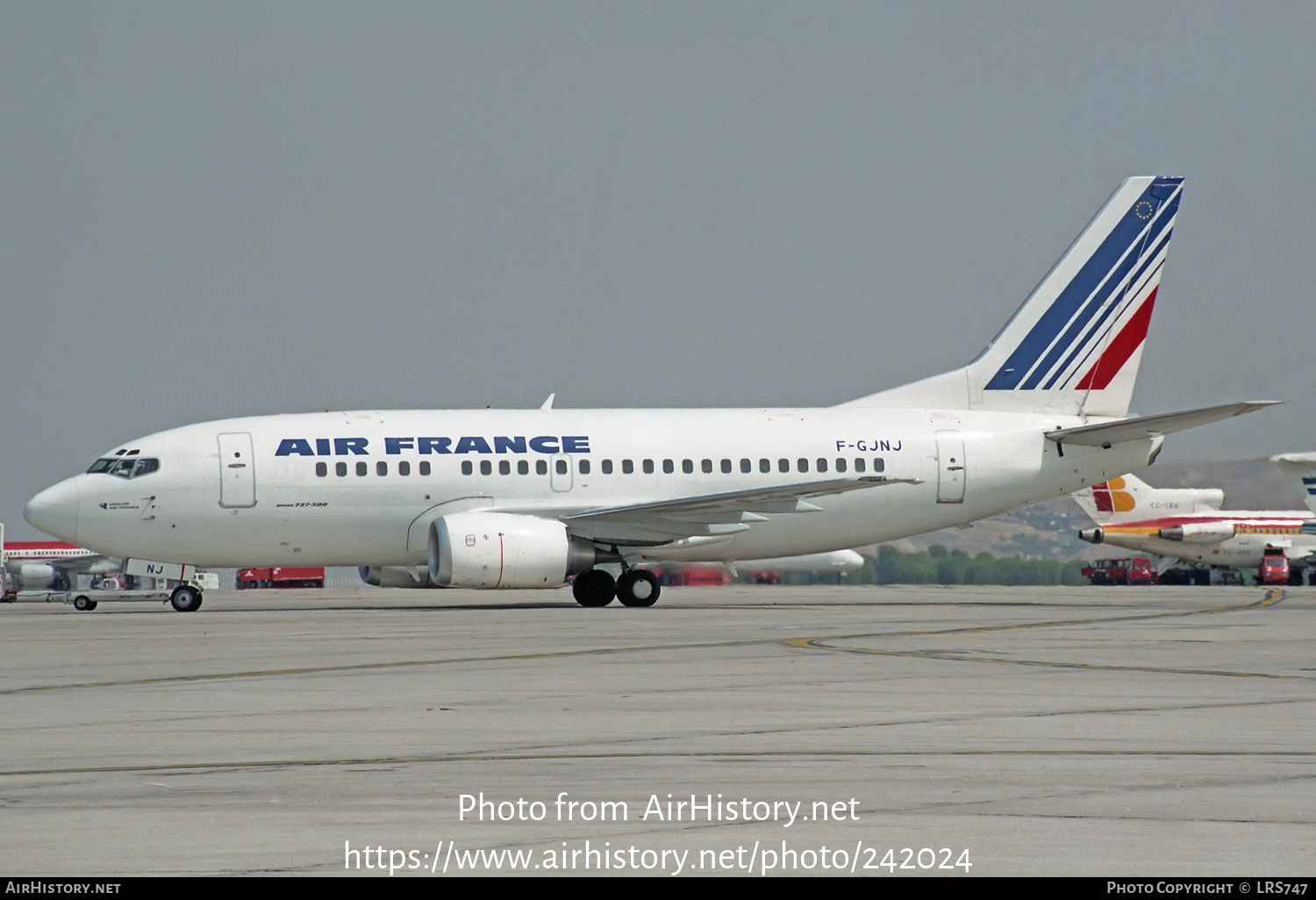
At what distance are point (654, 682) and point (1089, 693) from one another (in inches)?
162

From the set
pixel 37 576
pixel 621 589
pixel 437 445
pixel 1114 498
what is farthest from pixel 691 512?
pixel 37 576

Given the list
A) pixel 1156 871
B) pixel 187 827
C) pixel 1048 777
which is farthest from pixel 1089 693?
pixel 187 827

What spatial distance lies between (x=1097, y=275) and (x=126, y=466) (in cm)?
2220

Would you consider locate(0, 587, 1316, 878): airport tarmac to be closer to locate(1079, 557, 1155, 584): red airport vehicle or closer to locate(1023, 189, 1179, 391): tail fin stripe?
locate(1023, 189, 1179, 391): tail fin stripe

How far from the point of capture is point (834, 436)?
36.3 meters

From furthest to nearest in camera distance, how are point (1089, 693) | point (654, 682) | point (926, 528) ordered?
1. point (926, 528)
2. point (654, 682)
3. point (1089, 693)

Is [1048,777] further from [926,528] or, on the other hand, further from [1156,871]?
[926,528]

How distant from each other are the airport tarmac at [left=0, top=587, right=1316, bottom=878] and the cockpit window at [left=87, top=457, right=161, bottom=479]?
38.0 feet

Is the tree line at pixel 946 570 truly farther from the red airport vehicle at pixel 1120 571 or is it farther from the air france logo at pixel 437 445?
the air france logo at pixel 437 445

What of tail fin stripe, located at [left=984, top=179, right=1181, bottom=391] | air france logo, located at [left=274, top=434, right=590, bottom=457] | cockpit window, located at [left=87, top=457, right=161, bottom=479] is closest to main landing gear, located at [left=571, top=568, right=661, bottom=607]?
air france logo, located at [left=274, top=434, right=590, bottom=457]

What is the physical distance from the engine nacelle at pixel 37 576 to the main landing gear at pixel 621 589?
5243 cm

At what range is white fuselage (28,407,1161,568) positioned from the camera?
34.0 m

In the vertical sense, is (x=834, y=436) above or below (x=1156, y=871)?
above

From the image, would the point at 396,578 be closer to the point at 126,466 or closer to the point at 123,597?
the point at 123,597
